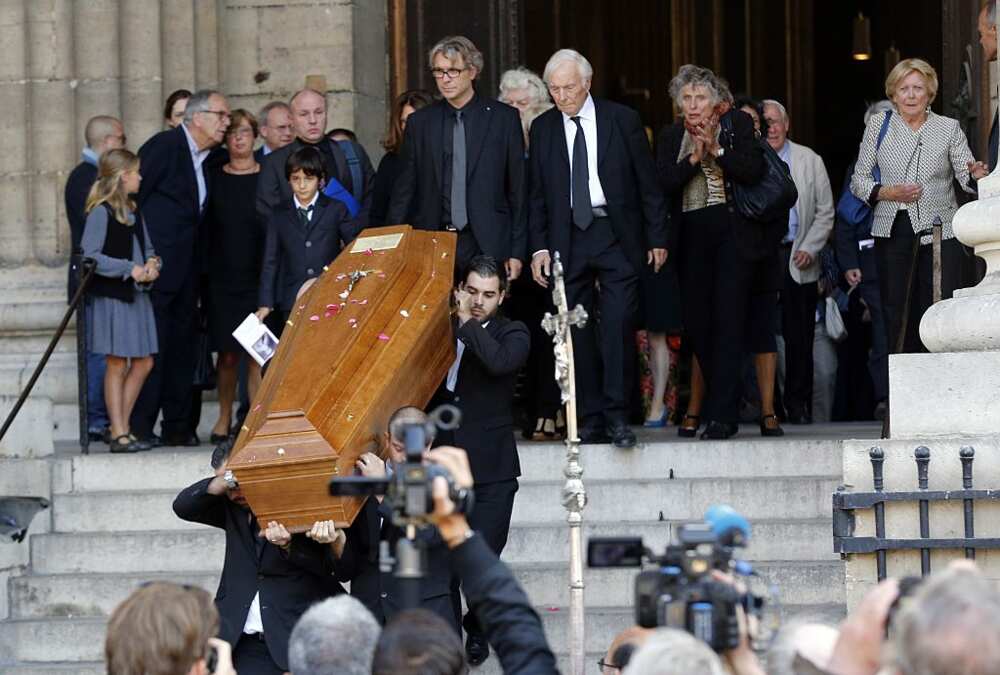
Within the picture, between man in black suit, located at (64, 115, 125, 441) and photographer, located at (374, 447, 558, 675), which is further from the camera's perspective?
man in black suit, located at (64, 115, 125, 441)

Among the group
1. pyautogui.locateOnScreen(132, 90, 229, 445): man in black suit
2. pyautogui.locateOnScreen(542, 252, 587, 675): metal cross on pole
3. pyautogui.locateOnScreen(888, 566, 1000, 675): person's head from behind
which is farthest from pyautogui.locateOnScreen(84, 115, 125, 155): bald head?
pyautogui.locateOnScreen(888, 566, 1000, 675): person's head from behind

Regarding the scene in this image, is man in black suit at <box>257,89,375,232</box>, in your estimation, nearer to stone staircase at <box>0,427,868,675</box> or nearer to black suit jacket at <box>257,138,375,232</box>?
black suit jacket at <box>257,138,375,232</box>

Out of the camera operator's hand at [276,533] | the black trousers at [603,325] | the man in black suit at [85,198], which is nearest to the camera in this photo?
the camera operator's hand at [276,533]

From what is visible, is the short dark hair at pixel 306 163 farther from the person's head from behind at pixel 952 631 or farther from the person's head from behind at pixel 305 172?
the person's head from behind at pixel 952 631

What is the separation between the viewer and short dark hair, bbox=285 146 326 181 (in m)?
10.3

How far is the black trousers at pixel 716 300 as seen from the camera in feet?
33.8

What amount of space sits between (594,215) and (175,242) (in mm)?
2276

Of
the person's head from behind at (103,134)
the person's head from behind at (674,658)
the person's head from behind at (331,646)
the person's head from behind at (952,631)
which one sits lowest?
the person's head from behind at (331,646)

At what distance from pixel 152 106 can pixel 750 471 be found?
173 inches

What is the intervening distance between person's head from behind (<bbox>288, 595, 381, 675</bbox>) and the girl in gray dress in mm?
5367

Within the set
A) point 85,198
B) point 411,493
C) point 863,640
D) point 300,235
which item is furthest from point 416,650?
point 85,198

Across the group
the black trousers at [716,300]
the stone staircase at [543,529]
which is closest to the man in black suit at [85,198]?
the stone staircase at [543,529]

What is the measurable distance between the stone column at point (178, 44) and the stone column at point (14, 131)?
790mm

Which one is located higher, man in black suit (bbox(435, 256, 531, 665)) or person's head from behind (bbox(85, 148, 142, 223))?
person's head from behind (bbox(85, 148, 142, 223))
